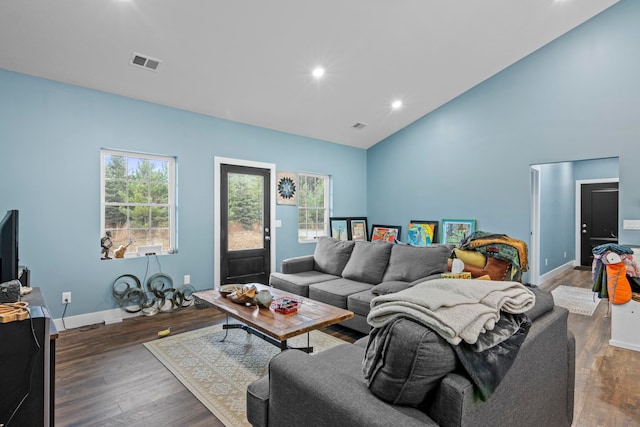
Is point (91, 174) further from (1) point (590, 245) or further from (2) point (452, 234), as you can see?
(1) point (590, 245)

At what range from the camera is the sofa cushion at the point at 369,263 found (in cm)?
386

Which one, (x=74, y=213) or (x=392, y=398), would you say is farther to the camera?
(x=74, y=213)

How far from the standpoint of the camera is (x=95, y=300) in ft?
12.2

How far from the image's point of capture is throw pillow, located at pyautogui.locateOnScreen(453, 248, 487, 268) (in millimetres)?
3205

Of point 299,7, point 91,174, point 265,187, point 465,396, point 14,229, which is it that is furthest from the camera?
point 265,187

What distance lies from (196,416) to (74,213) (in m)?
2.75

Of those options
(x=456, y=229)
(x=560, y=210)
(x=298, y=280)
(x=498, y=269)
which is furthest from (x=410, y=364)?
(x=560, y=210)

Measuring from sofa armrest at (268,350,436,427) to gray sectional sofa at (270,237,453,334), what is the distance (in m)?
1.85

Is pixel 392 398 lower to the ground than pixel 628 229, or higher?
lower

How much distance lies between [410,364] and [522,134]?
4861mm

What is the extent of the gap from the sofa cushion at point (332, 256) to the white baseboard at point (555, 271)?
12.1 feet

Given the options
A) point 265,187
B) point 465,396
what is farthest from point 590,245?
point 465,396

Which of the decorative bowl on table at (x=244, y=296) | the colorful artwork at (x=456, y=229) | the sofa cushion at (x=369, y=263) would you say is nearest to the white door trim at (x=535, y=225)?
the colorful artwork at (x=456, y=229)

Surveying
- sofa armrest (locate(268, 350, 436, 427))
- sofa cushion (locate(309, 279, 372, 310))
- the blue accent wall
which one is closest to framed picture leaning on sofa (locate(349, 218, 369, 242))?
the blue accent wall
